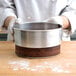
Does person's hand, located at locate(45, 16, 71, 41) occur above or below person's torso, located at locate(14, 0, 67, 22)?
below

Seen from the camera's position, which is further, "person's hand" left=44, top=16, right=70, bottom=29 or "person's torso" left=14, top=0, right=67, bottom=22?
"person's torso" left=14, top=0, right=67, bottom=22

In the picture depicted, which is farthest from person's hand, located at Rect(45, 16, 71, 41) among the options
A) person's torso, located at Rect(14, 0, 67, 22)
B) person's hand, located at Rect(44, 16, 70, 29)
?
person's torso, located at Rect(14, 0, 67, 22)

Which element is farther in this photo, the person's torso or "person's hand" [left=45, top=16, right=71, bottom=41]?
the person's torso

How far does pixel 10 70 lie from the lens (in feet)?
2.20

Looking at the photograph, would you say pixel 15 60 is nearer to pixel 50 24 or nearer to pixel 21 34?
pixel 21 34

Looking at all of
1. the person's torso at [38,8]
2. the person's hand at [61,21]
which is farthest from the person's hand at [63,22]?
the person's torso at [38,8]

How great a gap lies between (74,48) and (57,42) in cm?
13

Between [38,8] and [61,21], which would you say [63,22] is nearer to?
[61,21]

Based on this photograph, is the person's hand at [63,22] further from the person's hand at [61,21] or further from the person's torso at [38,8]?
the person's torso at [38,8]

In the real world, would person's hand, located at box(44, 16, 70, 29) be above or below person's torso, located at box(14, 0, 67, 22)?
below

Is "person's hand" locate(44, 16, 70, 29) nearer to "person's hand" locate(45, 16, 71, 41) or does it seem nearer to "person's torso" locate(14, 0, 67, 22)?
"person's hand" locate(45, 16, 71, 41)

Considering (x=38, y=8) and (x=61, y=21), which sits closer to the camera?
(x=61, y=21)

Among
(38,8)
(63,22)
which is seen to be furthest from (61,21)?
(38,8)

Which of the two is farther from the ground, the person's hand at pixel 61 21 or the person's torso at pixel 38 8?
the person's torso at pixel 38 8
